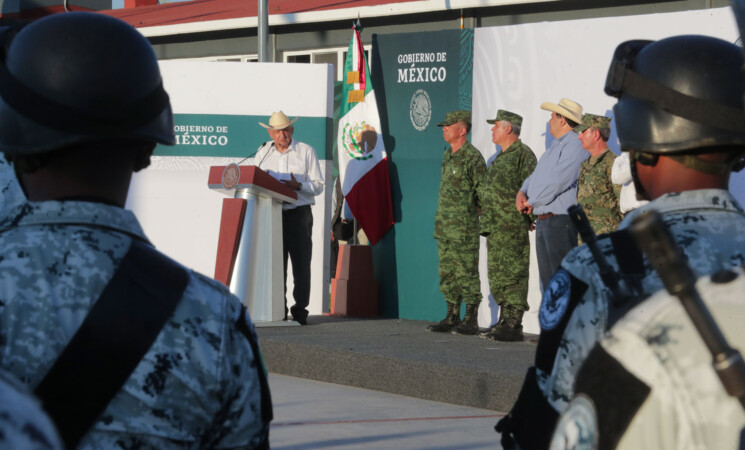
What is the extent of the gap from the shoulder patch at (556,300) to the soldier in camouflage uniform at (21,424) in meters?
1.07

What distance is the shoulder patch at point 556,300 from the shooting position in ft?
6.02

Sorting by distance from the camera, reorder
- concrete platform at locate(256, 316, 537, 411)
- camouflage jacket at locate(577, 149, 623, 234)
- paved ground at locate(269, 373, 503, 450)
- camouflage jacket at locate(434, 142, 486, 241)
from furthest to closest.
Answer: camouflage jacket at locate(434, 142, 486, 241) < camouflage jacket at locate(577, 149, 623, 234) < concrete platform at locate(256, 316, 537, 411) < paved ground at locate(269, 373, 503, 450)

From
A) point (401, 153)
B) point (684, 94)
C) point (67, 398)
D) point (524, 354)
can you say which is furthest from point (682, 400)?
point (401, 153)

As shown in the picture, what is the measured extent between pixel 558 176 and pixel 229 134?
399 cm

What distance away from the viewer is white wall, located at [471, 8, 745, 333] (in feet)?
29.1

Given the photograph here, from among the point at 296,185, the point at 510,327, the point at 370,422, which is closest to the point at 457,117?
the point at 296,185

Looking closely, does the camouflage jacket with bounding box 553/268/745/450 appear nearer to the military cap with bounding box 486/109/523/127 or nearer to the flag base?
the military cap with bounding box 486/109/523/127

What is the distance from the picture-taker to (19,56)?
1.67 metres

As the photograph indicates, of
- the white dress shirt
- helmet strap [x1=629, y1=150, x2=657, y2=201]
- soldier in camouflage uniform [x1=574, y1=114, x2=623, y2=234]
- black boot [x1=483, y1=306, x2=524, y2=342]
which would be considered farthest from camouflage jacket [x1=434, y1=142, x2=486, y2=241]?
helmet strap [x1=629, y1=150, x2=657, y2=201]

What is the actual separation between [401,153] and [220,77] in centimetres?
177

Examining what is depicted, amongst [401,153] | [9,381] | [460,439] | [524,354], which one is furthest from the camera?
[401,153]

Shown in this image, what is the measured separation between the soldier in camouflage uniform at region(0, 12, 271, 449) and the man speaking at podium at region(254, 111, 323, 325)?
8.59 m

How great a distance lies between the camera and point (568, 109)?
28.5 feet

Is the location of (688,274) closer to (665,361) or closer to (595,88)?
(665,361)
